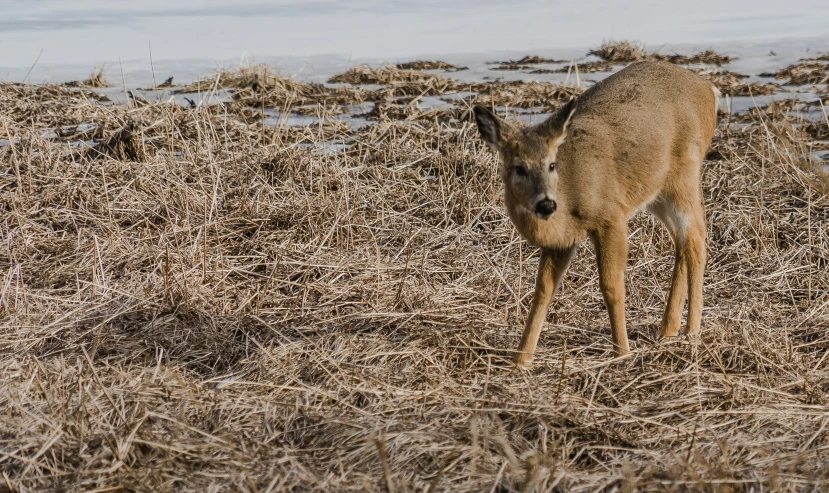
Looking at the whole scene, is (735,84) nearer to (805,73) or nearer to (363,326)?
(805,73)

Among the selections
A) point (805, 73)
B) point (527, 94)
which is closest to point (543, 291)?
point (527, 94)

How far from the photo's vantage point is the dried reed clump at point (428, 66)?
41.4ft

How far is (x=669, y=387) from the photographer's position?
444 centimetres

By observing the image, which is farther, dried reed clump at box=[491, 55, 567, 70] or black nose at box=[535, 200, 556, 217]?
dried reed clump at box=[491, 55, 567, 70]

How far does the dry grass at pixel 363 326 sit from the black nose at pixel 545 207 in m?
0.77

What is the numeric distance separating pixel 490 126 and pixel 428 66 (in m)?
8.19

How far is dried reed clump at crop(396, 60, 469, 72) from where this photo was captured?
41.4 feet

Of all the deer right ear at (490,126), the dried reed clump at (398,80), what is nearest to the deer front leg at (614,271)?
the deer right ear at (490,126)

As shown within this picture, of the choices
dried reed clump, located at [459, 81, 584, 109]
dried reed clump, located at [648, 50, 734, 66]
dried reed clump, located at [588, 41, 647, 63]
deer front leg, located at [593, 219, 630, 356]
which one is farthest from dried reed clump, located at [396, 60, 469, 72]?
deer front leg, located at [593, 219, 630, 356]

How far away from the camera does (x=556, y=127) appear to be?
475 cm

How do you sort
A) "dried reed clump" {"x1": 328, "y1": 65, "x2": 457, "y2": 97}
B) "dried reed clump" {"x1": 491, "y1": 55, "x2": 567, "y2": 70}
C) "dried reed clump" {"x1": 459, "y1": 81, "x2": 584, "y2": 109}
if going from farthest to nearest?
1. "dried reed clump" {"x1": 491, "y1": 55, "x2": 567, "y2": 70}
2. "dried reed clump" {"x1": 328, "y1": 65, "x2": 457, "y2": 97}
3. "dried reed clump" {"x1": 459, "y1": 81, "x2": 584, "y2": 109}

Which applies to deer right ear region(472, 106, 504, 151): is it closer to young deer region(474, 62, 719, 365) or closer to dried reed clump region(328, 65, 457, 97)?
young deer region(474, 62, 719, 365)

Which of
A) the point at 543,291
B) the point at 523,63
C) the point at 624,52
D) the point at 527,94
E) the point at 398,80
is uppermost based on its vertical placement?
the point at 624,52

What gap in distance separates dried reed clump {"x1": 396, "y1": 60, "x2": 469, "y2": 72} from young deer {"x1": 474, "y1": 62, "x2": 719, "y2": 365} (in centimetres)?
704
